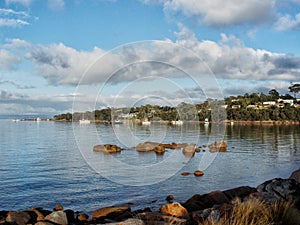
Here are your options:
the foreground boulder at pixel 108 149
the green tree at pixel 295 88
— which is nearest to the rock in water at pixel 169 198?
the foreground boulder at pixel 108 149

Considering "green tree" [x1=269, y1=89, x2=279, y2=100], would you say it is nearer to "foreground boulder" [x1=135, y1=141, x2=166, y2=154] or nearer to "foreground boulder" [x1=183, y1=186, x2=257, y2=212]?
"foreground boulder" [x1=135, y1=141, x2=166, y2=154]

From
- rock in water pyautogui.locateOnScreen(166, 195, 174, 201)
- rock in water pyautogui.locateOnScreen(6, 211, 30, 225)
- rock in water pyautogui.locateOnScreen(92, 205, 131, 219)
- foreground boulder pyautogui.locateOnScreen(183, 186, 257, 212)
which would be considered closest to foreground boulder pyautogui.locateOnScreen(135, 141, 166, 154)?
rock in water pyautogui.locateOnScreen(166, 195, 174, 201)

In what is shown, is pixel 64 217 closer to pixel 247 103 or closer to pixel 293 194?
pixel 293 194

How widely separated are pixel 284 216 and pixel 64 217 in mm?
8731

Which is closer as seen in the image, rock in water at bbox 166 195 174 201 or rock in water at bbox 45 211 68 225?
rock in water at bbox 45 211 68 225

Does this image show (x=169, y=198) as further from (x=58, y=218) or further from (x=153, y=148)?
(x=153, y=148)

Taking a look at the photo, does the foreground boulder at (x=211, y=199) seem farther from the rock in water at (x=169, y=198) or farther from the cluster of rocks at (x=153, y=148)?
the cluster of rocks at (x=153, y=148)

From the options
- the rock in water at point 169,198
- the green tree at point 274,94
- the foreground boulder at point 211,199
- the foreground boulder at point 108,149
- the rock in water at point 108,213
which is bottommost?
the rock in water at point 169,198

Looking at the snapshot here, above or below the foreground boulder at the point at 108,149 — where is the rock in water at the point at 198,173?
below

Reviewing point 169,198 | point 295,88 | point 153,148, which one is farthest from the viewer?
point 295,88

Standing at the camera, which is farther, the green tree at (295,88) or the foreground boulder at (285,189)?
the green tree at (295,88)

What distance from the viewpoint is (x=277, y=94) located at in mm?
189500

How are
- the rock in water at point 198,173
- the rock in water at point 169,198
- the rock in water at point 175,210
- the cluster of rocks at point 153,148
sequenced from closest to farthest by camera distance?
the rock in water at point 175,210 < the rock in water at point 169,198 < the rock in water at point 198,173 < the cluster of rocks at point 153,148

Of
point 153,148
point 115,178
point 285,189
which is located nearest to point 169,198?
point 285,189
